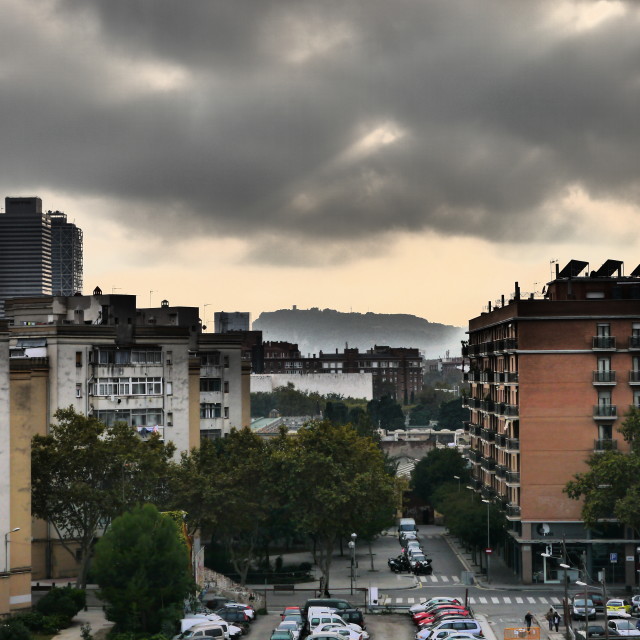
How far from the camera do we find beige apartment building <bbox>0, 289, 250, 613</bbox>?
76.1 meters

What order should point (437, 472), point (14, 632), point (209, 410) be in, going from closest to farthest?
point (14, 632) < point (209, 410) < point (437, 472)

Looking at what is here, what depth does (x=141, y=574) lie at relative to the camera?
71062 mm

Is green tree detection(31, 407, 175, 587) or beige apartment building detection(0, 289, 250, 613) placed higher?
beige apartment building detection(0, 289, 250, 613)

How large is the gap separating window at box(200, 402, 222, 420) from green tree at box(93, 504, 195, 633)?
5704cm

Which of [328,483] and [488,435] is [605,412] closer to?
[488,435]

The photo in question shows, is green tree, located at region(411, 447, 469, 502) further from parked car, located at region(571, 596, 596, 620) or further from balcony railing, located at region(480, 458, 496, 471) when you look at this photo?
parked car, located at region(571, 596, 596, 620)

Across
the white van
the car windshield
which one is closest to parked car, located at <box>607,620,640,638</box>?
the car windshield

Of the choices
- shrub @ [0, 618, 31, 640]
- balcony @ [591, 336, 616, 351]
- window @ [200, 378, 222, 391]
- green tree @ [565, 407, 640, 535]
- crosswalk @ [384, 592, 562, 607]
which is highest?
balcony @ [591, 336, 616, 351]

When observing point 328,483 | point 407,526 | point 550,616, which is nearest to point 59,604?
point 328,483

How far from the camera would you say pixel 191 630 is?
70.8 m

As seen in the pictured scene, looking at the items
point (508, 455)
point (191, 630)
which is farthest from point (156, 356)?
point (191, 630)

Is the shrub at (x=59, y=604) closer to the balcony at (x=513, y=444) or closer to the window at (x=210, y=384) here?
the balcony at (x=513, y=444)

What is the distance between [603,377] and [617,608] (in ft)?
73.8

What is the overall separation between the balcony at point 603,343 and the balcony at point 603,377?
2.15 m
